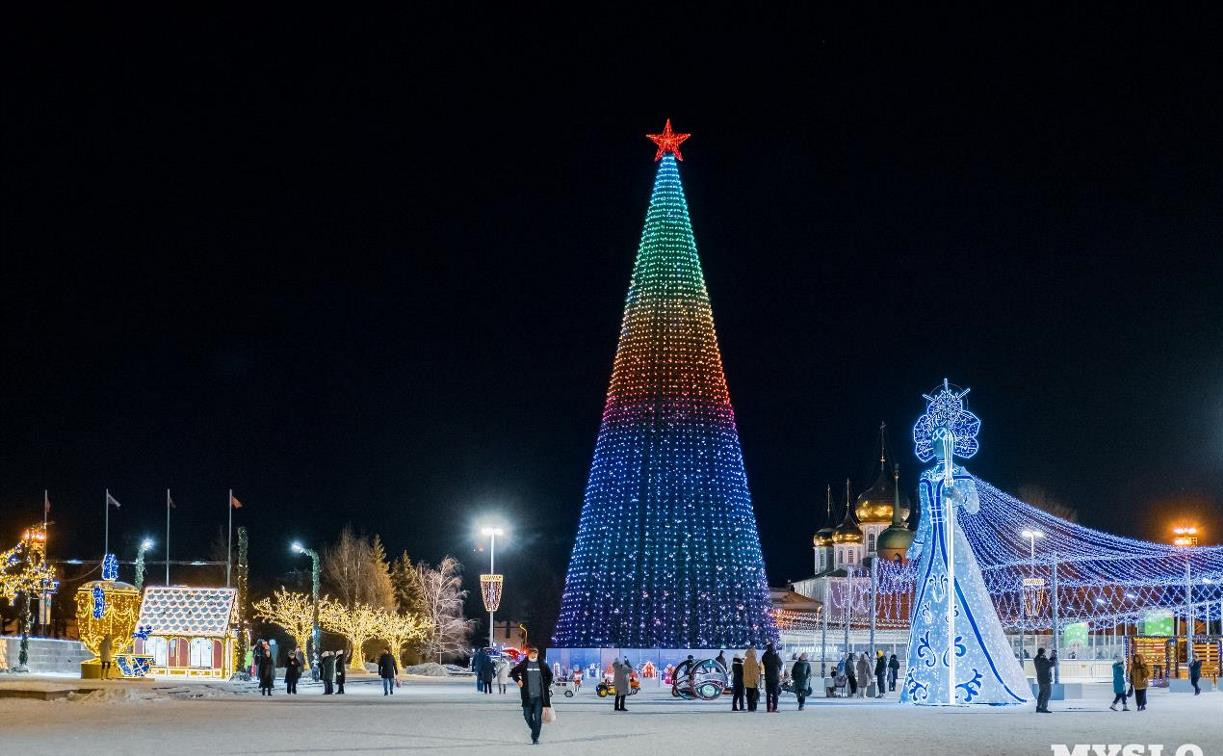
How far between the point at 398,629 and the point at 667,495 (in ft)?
101

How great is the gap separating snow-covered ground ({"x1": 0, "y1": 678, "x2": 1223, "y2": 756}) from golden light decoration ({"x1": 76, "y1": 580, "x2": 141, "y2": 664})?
10545 millimetres

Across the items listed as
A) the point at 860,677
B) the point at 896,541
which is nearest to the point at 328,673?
the point at 860,677

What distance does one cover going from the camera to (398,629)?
7131 centimetres

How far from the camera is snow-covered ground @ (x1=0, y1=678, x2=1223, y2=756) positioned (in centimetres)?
1883

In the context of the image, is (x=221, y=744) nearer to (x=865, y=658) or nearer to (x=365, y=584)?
(x=865, y=658)

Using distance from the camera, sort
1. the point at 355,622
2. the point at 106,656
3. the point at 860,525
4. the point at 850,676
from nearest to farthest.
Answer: the point at 850,676 < the point at 106,656 < the point at 355,622 < the point at 860,525

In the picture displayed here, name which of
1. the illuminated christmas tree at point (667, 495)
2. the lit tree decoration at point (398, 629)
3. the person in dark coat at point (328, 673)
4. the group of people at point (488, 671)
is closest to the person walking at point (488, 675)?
the group of people at point (488, 671)

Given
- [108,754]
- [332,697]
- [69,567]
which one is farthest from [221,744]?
[69,567]

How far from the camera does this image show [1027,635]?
95.6 m

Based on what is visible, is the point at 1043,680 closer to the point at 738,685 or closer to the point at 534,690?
the point at 738,685

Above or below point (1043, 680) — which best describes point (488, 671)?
below

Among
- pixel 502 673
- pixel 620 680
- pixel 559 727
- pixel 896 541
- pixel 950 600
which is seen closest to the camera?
pixel 559 727

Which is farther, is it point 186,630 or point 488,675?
point 186,630

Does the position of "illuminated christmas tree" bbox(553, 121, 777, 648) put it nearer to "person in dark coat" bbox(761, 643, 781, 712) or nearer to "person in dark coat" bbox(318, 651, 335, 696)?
"person in dark coat" bbox(318, 651, 335, 696)
